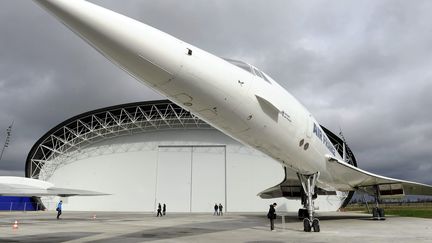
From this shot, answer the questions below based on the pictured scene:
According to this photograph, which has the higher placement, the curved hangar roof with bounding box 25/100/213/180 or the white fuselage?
the curved hangar roof with bounding box 25/100/213/180

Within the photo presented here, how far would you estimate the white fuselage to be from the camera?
4.61 meters

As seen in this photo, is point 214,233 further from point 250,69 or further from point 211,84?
point 211,84

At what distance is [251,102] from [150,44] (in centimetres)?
271

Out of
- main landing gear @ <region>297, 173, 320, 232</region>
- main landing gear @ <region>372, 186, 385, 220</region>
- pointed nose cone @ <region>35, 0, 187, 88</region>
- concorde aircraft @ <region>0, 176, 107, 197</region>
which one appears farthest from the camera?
main landing gear @ <region>372, 186, 385, 220</region>

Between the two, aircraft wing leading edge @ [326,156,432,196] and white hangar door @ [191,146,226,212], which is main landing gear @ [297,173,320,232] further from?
white hangar door @ [191,146,226,212]

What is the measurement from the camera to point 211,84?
5.96 m

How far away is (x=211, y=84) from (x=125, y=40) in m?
1.78

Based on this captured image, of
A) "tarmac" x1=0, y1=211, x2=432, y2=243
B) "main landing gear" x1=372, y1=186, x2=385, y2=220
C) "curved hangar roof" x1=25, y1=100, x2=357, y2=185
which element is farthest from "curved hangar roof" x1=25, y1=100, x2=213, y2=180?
"tarmac" x1=0, y1=211, x2=432, y2=243

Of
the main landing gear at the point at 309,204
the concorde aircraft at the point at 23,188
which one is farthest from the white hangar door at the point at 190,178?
the concorde aircraft at the point at 23,188

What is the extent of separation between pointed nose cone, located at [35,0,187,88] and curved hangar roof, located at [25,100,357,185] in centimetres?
2701

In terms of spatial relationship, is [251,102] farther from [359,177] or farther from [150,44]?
[359,177]

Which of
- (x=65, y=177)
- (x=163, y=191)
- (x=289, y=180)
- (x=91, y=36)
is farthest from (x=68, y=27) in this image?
(x=65, y=177)

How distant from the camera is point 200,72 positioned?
573cm

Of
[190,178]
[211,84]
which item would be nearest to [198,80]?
[211,84]
